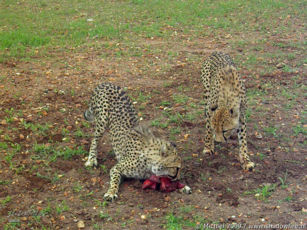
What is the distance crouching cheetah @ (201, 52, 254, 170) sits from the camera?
209 inches

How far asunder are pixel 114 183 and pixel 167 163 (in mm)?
619

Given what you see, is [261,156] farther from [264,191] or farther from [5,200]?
[5,200]

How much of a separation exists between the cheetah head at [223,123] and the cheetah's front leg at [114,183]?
1.18m

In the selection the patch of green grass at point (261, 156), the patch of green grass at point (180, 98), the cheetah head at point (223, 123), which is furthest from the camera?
the patch of green grass at point (180, 98)

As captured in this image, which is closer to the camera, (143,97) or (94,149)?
(94,149)

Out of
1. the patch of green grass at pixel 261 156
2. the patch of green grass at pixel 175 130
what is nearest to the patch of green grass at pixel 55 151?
the patch of green grass at pixel 175 130

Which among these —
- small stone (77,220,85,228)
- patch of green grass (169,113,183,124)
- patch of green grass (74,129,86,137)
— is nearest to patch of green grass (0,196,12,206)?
small stone (77,220,85,228)

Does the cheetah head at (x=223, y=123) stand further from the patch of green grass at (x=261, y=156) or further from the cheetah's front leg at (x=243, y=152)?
the patch of green grass at (x=261, y=156)

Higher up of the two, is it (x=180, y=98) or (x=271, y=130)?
(x=180, y=98)

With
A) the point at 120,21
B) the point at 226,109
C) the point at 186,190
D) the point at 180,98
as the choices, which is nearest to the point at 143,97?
the point at 180,98

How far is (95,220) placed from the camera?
4543mm

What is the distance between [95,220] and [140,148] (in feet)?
3.42

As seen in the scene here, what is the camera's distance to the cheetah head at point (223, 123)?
5.28 m

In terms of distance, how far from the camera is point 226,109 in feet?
17.6
